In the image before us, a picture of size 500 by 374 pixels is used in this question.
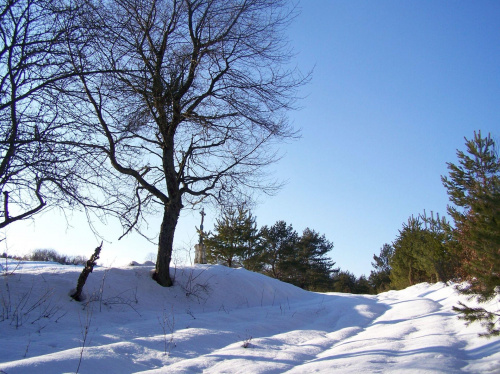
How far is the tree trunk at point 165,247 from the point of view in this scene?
9.35 meters

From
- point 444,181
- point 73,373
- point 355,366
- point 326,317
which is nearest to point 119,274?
point 326,317

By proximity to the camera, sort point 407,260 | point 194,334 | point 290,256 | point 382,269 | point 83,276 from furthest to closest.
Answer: point 382,269 → point 290,256 → point 407,260 → point 83,276 → point 194,334

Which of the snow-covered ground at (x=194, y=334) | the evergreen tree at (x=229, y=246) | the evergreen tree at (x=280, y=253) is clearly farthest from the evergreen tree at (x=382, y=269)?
the snow-covered ground at (x=194, y=334)

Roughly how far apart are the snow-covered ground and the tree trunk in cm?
24

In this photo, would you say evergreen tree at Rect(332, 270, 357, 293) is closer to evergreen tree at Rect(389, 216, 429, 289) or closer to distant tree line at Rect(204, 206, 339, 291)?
distant tree line at Rect(204, 206, 339, 291)

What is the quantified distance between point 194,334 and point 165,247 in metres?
4.09

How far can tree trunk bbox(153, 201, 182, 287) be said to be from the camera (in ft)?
30.7

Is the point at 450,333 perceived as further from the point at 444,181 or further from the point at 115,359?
the point at 444,181

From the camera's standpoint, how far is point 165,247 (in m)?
9.40

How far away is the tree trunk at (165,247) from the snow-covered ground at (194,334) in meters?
0.24

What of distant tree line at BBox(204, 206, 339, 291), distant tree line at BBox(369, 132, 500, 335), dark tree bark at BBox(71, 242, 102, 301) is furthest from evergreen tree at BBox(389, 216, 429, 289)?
dark tree bark at BBox(71, 242, 102, 301)

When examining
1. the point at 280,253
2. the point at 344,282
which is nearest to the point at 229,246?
the point at 280,253

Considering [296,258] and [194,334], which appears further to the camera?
[296,258]

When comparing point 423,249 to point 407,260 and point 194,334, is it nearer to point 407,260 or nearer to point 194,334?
point 407,260
